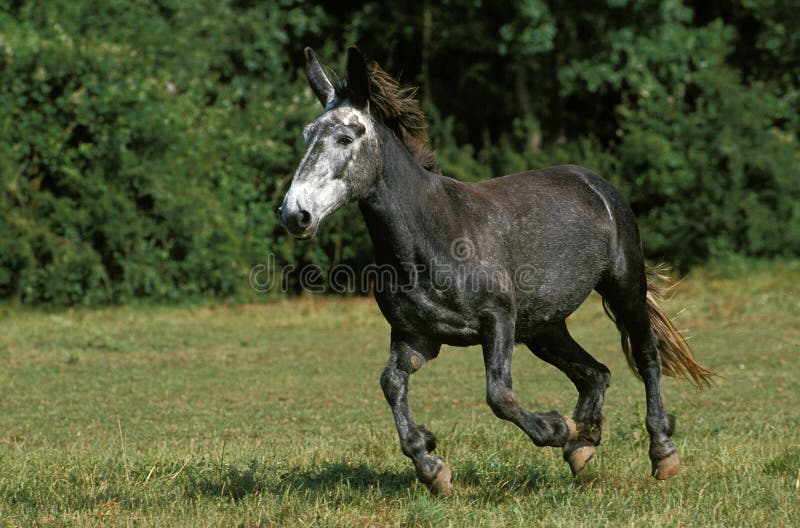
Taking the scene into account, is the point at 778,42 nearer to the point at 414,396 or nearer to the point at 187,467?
the point at 414,396

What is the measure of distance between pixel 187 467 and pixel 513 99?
2101 cm

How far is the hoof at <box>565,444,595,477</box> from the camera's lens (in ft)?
21.5

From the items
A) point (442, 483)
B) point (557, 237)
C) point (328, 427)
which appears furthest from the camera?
point (328, 427)

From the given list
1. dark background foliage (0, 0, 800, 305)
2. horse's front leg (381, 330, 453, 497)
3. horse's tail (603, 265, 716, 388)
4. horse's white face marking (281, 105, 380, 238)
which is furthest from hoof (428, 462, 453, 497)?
dark background foliage (0, 0, 800, 305)

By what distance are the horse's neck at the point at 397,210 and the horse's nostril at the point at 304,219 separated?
2.24 feet

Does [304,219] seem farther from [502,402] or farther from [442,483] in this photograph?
[442,483]

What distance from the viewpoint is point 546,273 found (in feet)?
21.9

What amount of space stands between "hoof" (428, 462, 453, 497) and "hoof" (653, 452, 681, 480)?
1411mm

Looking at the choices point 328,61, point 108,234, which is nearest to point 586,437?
point 108,234

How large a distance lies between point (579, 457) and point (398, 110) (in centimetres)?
228

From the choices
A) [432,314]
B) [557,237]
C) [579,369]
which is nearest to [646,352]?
[579,369]

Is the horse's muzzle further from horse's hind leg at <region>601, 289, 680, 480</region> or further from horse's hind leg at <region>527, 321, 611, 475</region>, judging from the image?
horse's hind leg at <region>601, 289, 680, 480</region>

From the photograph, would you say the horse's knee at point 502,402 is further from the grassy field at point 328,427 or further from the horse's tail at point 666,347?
the horse's tail at point 666,347

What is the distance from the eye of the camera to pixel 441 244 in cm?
620
